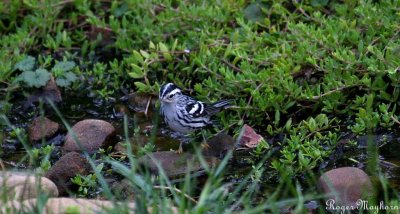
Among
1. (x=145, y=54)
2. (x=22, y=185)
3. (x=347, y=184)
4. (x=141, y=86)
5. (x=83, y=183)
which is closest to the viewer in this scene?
(x=22, y=185)

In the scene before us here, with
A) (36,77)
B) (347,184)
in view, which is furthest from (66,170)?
(347,184)

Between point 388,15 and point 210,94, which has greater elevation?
point 388,15

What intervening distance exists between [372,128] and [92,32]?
3543 millimetres

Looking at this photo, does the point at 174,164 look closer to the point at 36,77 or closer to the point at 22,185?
the point at 22,185

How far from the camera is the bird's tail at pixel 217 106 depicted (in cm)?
722

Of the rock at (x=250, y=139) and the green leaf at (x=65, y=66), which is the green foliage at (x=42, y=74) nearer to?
the green leaf at (x=65, y=66)

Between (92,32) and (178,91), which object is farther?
(92,32)

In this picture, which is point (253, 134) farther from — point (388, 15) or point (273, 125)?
point (388, 15)

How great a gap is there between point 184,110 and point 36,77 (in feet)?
5.96

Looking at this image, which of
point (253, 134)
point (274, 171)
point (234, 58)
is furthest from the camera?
point (234, 58)

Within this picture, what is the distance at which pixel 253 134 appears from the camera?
23.5 ft

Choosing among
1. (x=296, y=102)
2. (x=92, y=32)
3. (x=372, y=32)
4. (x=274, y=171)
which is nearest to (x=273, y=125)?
(x=296, y=102)

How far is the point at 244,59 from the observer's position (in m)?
7.65

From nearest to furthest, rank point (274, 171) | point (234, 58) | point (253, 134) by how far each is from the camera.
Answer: point (274, 171) < point (253, 134) < point (234, 58)
